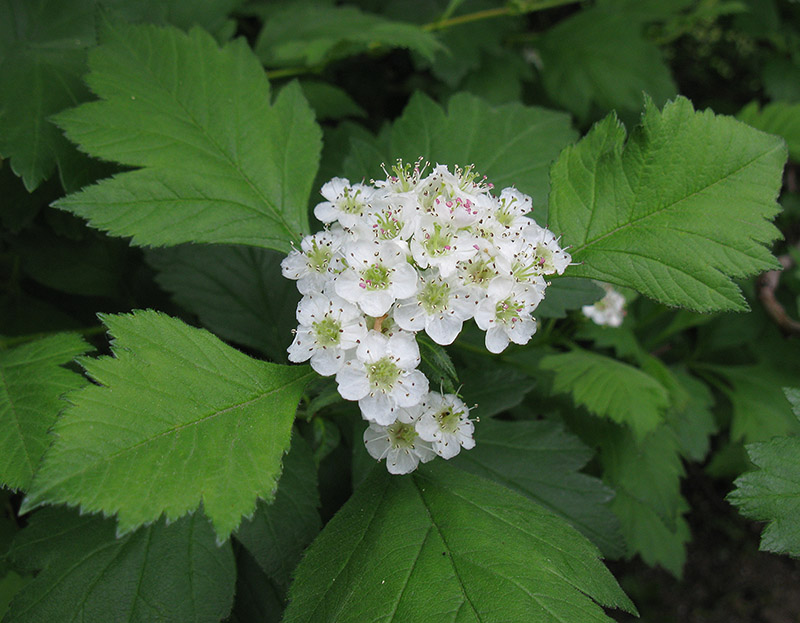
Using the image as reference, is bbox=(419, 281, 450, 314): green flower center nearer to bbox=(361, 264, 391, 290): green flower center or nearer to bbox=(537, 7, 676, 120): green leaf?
bbox=(361, 264, 391, 290): green flower center

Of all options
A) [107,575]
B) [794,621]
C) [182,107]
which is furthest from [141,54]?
[794,621]

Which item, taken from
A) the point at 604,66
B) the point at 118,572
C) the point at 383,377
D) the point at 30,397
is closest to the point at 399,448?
the point at 383,377

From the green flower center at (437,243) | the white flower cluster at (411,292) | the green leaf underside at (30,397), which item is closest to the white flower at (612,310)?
the white flower cluster at (411,292)

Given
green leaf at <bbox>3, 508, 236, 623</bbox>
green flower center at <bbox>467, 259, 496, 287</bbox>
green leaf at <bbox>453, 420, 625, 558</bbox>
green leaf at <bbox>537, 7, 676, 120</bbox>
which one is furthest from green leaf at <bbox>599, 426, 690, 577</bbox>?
green leaf at <bbox>537, 7, 676, 120</bbox>

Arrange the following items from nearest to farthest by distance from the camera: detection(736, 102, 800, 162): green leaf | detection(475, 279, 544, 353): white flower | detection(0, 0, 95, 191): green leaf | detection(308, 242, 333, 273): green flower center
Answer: detection(475, 279, 544, 353): white flower, detection(308, 242, 333, 273): green flower center, detection(0, 0, 95, 191): green leaf, detection(736, 102, 800, 162): green leaf

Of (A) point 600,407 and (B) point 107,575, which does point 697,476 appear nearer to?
(A) point 600,407

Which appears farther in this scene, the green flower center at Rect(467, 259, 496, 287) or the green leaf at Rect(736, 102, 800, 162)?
the green leaf at Rect(736, 102, 800, 162)
